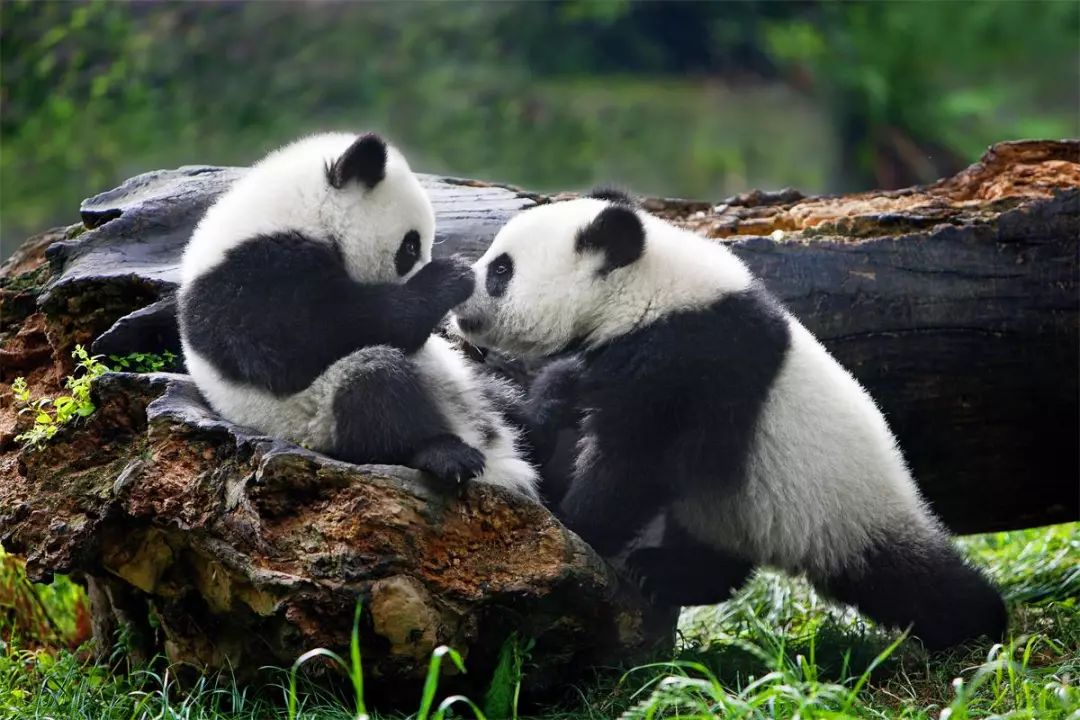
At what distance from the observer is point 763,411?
4738 millimetres

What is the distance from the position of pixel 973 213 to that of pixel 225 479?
4067mm

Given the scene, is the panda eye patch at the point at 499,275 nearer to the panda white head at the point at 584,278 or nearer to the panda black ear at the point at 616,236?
the panda white head at the point at 584,278

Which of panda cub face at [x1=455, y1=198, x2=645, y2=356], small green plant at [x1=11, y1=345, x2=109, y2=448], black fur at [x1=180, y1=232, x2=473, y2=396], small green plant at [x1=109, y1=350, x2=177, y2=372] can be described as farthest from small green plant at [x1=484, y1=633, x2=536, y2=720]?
small green plant at [x1=109, y1=350, x2=177, y2=372]

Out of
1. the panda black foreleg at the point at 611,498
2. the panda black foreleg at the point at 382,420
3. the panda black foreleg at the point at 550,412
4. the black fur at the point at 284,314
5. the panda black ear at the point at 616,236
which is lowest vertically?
the panda black foreleg at the point at 611,498

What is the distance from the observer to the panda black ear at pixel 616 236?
4836 millimetres

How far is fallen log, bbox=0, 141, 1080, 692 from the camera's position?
4.12 meters

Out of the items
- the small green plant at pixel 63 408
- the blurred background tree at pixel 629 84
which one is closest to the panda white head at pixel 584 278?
the small green plant at pixel 63 408

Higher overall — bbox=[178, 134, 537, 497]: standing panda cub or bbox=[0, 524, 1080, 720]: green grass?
bbox=[178, 134, 537, 497]: standing panda cub

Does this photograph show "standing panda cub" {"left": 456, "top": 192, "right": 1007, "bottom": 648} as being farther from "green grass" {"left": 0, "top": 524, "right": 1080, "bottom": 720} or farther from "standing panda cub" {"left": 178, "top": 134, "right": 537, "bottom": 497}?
"standing panda cub" {"left": 178, "top": 134, "right": 537, "bottom": 497}

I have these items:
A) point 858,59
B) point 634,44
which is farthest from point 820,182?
point 634,44

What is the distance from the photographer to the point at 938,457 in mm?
5801

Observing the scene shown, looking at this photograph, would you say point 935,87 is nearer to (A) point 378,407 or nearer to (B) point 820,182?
(B) point 820,182

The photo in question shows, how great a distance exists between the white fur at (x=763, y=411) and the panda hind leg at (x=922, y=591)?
8 cm

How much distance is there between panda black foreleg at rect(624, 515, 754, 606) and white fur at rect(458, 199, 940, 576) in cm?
13
